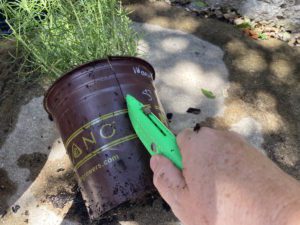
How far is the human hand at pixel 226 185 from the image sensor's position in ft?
3.31

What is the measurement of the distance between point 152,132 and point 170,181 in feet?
1.14

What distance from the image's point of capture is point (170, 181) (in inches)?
52.2

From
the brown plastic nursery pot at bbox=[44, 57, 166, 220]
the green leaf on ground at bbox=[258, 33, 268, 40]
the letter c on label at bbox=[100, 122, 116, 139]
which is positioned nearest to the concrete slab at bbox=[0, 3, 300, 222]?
the green leaf on ground at bbox=[258, 33, 268, 40]

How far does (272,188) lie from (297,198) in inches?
2.6

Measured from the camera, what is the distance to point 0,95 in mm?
2873

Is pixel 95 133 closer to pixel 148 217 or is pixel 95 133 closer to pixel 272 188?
pixel 148 217

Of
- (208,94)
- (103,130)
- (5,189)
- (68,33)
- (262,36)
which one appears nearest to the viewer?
(103,130)

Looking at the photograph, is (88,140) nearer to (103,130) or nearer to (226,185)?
(103,130)

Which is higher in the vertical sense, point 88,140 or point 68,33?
point 68,33

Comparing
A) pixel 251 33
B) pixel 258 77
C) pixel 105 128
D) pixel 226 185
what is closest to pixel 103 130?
pixel 105 128

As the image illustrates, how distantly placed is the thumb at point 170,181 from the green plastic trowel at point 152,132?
0.03 m

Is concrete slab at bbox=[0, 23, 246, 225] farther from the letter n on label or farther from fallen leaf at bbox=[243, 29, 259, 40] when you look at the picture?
the letter n on label

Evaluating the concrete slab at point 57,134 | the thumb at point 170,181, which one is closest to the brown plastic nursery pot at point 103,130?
the thumb at point 170,181

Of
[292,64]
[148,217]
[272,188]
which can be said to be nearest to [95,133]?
[148,217]
